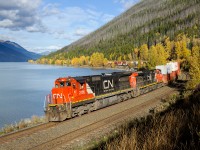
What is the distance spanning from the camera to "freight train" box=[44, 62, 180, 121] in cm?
2073

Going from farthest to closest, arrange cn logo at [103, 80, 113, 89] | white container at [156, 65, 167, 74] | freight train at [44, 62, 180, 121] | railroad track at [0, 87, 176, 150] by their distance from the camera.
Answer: white container at [156, 65, 167, 74] < cn logo at [103, 80, 113, 89] < freight train at [44, 62, 180, 121] < railroad track at [0, 87, 176, 150]

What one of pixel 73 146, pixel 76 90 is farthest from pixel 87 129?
pixel 76 90

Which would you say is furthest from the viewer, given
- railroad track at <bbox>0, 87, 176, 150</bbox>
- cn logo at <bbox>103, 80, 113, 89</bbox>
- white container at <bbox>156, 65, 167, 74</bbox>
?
white container at <bbox>156, 65, 167, 74</bbox>

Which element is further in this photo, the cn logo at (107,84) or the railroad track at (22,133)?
the cn logo at (107,84)

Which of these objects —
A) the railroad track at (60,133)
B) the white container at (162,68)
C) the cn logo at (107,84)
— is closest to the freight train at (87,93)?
the cn logo at (107,84)

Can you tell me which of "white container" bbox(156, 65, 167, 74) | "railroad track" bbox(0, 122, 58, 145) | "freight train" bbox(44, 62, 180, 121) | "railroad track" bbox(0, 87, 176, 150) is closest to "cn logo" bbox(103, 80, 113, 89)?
"freight train" bbox(44, 62, 180, 121)

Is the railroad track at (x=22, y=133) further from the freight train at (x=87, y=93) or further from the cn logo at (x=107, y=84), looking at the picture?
the cn logo at (x=107, y=84)

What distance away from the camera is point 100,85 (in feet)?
85.9

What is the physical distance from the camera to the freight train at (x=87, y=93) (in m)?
20.7

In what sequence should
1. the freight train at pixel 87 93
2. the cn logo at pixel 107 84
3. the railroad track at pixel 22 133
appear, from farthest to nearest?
the cn logo at pixel 107 84 → the freight train at pixel 87 93 → the railroad track at pixel 22 133

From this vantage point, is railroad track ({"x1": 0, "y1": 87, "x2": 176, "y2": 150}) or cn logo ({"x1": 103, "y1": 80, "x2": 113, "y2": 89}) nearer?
railroad track ({"x1": 0, "y1": 87, "x2": 176, "y2": 150})

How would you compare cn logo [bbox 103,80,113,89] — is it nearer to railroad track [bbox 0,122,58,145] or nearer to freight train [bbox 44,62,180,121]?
freight train [bbox 44,62,180,121]

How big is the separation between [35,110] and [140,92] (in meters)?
16.4

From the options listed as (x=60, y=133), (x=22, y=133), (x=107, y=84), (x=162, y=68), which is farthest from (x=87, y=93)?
(x=162, y=68)
